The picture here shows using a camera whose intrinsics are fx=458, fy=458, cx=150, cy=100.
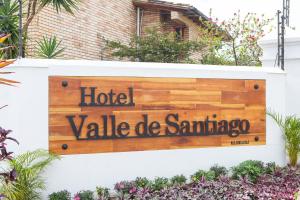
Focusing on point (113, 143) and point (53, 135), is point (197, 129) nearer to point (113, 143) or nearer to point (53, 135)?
point (113, 143)

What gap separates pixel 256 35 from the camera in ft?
45.7

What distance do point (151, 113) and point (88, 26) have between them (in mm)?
7470

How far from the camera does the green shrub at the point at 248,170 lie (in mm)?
6742

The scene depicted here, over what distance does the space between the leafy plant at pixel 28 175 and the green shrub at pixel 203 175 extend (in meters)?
1.99

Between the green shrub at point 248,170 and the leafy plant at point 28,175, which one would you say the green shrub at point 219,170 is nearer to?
the green shrub at point 248,170

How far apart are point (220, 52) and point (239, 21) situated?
195 cm

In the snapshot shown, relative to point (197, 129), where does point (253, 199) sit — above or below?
below

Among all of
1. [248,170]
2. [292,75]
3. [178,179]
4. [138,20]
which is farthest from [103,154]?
[138,20]

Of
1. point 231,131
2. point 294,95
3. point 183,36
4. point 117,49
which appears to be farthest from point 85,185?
point 183,36

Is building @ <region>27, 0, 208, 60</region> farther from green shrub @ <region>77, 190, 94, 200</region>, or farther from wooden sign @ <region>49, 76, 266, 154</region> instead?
green shrub @ <region>77, 190, 94, 200</region>

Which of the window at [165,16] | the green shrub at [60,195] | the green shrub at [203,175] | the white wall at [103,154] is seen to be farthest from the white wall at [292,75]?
the window at [165,16]

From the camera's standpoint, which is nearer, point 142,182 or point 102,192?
point 102,192

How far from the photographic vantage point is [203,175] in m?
6.50

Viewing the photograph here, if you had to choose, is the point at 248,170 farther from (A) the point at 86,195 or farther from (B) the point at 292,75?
(B) the point at 292,75
